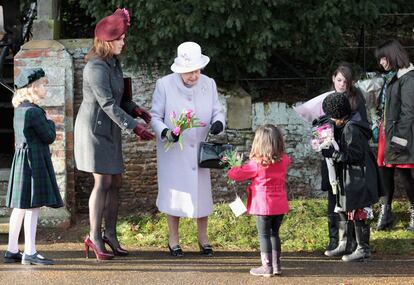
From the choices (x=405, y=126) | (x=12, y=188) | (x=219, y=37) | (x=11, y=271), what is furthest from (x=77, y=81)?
(x=405, y=126)

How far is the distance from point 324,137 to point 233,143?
2.39 metres

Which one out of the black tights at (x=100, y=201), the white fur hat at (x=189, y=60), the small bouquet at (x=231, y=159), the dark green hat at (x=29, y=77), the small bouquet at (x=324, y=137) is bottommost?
the black tights at (x=100, y=201)

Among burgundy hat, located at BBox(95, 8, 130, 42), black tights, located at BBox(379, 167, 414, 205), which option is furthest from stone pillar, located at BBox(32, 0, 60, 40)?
black tights, located at BBox(379, 167, 414, 205)

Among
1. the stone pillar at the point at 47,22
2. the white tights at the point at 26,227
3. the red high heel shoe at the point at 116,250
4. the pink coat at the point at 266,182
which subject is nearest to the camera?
the pink coat at the point at 266,182

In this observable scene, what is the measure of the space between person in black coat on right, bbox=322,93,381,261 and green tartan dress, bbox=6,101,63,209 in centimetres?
234

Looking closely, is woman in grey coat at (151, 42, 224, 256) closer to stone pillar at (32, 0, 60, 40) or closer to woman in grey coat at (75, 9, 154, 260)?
woman in grey coat at (75, 9, 154, 260)

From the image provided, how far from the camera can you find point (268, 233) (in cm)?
604

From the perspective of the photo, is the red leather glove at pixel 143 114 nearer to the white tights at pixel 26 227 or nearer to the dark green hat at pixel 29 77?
the dark green hat at pixel 29 77

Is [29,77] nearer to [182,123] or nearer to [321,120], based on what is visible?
[182,123]

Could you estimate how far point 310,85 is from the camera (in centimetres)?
898

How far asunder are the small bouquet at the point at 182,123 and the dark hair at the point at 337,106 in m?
1.11

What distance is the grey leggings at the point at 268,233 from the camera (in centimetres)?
601

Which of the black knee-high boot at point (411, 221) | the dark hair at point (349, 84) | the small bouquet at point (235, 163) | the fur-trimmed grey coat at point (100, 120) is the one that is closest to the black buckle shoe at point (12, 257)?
the fur-trimmed grey coat at point (100, 120)

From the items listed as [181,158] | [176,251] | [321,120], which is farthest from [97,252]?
[321,120]
